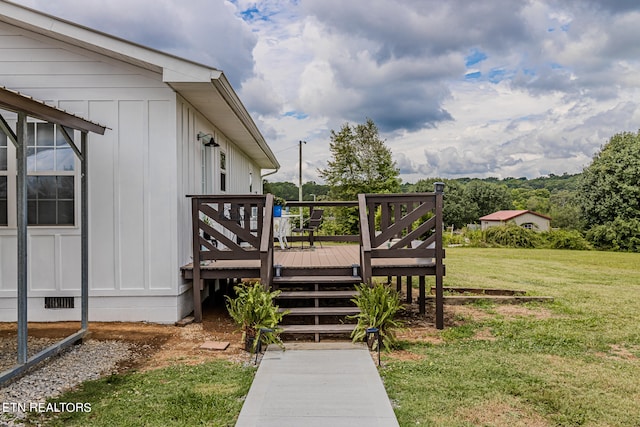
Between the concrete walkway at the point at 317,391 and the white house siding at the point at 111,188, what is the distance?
7.69 ft

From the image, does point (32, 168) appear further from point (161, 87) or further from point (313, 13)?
point (313, 13)

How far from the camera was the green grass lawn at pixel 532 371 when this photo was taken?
3.20m

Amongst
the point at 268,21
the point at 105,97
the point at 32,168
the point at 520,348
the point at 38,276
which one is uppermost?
the point at 268,21

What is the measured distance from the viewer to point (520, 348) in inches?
193

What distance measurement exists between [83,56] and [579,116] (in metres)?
22.2

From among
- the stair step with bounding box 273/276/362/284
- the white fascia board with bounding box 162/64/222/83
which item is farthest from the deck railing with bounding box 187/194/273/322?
the white fascia board with bounding box 162/64/222/83

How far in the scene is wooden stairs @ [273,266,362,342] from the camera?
5.08m

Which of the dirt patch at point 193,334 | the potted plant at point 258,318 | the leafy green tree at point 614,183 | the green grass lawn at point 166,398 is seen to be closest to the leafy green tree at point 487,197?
the leafy green tree at point 614,183

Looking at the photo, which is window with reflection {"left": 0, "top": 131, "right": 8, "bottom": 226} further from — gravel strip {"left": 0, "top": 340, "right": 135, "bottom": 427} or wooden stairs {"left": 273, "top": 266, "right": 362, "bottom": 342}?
wooden stairs {"left": 273, "top": 266, "right": 362, "bottom": 342}

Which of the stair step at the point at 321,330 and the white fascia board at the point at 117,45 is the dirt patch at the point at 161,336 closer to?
the stair step at the point at 321,330

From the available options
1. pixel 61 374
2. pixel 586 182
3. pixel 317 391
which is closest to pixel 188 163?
pixel 61 374

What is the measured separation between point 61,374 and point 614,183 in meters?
28.9

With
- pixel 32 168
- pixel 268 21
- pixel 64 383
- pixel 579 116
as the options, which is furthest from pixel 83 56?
pixel 579 116

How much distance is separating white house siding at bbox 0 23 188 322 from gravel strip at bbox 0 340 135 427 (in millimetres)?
1061
